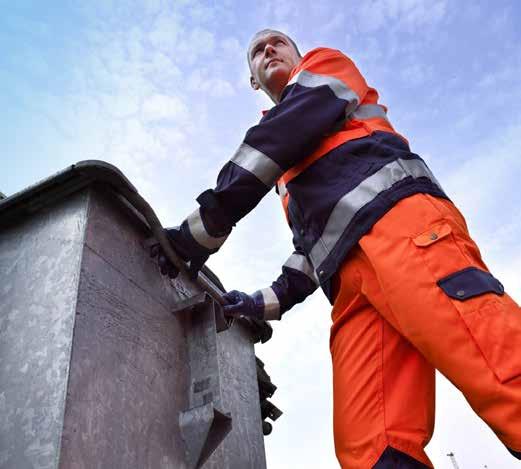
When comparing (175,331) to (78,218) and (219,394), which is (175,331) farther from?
(78,218)

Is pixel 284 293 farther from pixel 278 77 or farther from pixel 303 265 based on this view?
pixel 278 77

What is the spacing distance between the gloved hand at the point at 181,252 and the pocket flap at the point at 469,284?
36.6 inches

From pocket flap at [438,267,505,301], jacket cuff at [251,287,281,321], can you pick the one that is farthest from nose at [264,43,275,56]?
pocket flap at [438,267,505,301]

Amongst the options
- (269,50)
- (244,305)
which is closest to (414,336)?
(244,305)

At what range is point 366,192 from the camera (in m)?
1.63

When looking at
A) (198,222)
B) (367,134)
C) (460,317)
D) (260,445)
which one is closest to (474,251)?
(460,317)

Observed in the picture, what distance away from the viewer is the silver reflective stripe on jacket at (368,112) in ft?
6.53

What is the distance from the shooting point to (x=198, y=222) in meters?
1.87

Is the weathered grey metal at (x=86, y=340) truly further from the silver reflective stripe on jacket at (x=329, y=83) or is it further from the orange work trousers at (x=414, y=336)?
the silver reflective stripe on jacket at (x=329, y=83)

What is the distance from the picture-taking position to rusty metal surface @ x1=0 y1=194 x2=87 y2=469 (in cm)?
132

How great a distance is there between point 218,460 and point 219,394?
0.33 meters

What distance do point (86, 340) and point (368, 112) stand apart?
4.36 ft

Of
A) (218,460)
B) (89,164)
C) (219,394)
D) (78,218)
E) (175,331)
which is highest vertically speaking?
(89,164)

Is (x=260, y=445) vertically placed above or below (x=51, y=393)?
above
